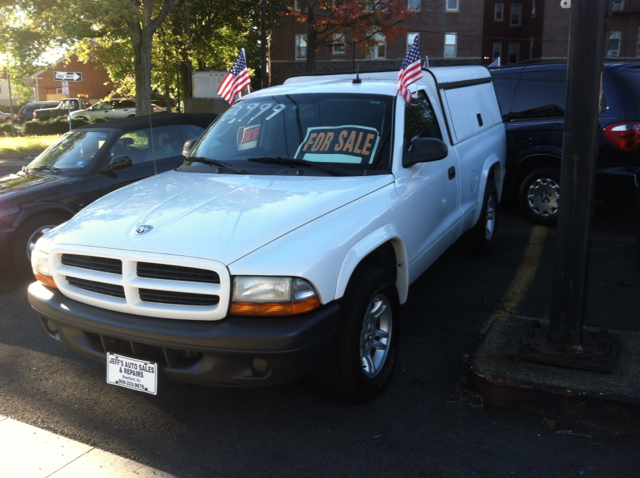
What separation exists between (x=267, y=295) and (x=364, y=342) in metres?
0.86

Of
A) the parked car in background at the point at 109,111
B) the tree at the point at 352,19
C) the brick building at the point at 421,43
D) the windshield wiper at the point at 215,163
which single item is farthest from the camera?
the brick building at the point at 421,43

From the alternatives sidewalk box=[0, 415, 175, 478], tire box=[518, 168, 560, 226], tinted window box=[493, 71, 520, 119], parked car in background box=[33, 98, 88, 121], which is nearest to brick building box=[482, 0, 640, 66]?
parked car in background box=[33, 98, 88, 121]

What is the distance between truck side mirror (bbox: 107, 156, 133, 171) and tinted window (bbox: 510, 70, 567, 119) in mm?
4931

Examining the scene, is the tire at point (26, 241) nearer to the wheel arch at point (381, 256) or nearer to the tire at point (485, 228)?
the wheel arch at point (381, 256)

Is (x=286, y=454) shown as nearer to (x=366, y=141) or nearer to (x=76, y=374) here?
(x=76, y=374)

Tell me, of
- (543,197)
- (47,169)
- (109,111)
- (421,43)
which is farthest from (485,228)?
(421,43)

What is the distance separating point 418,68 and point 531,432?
2.66m

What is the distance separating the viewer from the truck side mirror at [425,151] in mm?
4199

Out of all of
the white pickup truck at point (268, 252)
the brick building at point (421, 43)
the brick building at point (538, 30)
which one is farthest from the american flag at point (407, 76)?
the brick building at point (421, 43)

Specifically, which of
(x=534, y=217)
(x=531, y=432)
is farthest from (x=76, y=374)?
(x=534, y=217)

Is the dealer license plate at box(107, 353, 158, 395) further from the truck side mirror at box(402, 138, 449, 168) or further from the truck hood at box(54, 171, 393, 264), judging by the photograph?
the truck side mirror at box(402, 138, 449, 168)

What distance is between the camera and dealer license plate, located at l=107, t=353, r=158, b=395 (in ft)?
10.4

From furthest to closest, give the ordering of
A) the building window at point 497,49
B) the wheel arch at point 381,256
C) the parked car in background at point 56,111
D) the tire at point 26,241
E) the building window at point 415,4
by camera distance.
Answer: the building window at point 497,49 → the building window at point 415,4 → the parked car in background at point 56,111 → the tire at point 26,241 → the wheel arch at point 381,256

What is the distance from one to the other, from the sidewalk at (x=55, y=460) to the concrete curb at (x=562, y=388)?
1844mm
